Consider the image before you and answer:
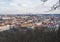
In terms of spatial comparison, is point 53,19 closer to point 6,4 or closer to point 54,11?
point 54,11

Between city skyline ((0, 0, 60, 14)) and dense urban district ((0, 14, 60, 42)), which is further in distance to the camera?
city skyline ((0, 0, 60, 14))

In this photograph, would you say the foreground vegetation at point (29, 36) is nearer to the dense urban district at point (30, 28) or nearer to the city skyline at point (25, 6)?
the dense urban district at point (30, 28)

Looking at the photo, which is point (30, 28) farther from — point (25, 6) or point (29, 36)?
point (25, 6)

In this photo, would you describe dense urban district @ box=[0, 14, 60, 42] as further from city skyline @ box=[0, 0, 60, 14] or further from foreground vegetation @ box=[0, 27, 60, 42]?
city skyline @ box=[0, 0, 60, 14]

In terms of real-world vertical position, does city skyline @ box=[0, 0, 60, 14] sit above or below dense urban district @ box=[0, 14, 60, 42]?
above

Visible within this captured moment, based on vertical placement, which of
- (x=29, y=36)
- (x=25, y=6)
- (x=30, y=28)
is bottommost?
(x=29, y=36)

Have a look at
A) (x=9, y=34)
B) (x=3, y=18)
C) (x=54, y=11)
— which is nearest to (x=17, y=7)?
(x=3, y=18)

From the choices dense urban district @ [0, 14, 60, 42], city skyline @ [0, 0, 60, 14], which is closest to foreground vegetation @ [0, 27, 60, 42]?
dense urban district @ [0, 14, 60, 42]

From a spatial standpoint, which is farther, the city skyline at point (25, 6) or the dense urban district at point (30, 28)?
the city skyline at point (25, 6)

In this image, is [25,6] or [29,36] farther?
[25,6]

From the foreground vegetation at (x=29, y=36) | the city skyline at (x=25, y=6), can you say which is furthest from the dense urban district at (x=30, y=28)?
the city skyline at (x=25, y=6)

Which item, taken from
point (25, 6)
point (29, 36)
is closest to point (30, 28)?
point (29, 36)
